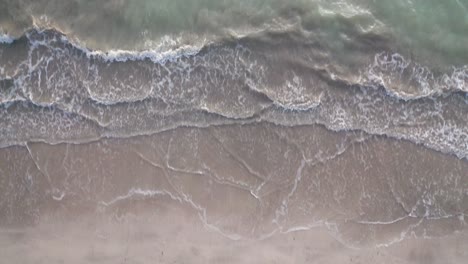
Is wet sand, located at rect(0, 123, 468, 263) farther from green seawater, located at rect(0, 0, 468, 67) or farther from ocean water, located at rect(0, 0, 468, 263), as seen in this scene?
green seawater, located at rect(0, 0, 468, 67)

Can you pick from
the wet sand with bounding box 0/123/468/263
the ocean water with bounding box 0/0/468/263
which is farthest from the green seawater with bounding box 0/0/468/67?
the wet sand with bounding box 0/123/468/263

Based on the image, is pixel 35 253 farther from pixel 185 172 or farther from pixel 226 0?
pixel 226 0

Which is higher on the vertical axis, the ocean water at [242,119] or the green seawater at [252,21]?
the green seawater at [252,21]

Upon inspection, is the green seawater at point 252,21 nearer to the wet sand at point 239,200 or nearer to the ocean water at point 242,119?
the ocean water at point 242,119

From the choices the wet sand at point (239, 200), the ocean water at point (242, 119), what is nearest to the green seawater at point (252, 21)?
the ocean water at point (242, 119)

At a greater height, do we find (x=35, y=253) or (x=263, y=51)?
(x=263, y=51)

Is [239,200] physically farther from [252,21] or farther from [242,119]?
[252,21]

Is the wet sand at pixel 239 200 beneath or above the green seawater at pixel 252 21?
beneath

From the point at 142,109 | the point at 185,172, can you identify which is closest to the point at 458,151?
the point at 185,172

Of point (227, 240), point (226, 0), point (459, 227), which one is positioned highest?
point (226, 0)
